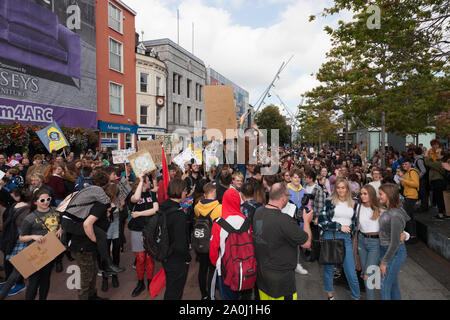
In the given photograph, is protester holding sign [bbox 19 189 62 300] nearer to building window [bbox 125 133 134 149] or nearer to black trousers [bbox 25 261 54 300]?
black trousers [bbox 25 261 54 300]

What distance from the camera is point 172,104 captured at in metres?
29.2

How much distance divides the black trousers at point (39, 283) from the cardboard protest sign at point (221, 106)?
153 inches

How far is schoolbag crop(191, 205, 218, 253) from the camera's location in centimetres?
384

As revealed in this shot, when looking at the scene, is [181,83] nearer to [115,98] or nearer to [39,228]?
[115,98]

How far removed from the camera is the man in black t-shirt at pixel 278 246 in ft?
9.78

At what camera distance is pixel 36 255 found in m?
3.52

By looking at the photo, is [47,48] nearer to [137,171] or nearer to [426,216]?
[137,171]

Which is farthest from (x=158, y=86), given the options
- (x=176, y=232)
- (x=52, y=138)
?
(x=176, y=232)

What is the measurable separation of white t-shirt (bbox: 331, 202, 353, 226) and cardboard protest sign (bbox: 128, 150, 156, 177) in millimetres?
2961

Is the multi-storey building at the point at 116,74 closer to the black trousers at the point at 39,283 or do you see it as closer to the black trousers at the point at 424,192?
the black trousers at the point at 39,283

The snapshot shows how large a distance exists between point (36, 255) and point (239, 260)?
254 cm

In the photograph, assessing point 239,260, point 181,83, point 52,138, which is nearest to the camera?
point 239,260

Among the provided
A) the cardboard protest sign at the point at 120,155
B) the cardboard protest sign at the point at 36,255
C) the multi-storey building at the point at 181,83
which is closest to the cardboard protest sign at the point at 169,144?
the cardboard protest sign at the point at 120,155
